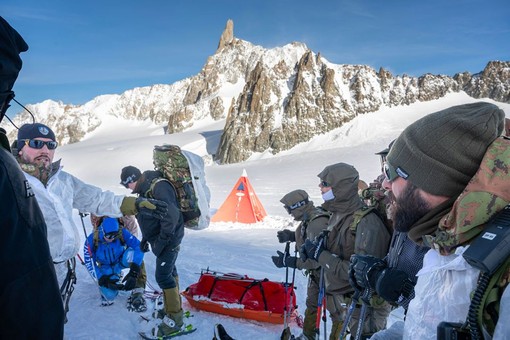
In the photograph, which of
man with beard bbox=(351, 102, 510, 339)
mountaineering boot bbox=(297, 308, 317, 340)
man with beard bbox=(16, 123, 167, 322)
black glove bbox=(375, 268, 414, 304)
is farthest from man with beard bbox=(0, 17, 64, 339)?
mountaineering boot bbox=(297, 308, 317, 340)

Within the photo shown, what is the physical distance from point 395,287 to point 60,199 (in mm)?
2726

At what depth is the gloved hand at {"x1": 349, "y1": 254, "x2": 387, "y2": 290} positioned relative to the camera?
2.13 m

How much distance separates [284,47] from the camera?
101688 millimetres

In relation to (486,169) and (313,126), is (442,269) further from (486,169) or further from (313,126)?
(313,126)

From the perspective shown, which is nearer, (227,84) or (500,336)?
(500,336)

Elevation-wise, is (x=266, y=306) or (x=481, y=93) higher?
(x=481, y=93)

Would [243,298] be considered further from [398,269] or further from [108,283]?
[398,269]

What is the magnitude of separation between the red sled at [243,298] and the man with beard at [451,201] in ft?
11.6

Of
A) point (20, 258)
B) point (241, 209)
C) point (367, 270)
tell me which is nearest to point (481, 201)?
point (367, 270)

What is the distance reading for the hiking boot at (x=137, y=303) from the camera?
16.3 feet

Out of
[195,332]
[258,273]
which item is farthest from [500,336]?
[258,273]

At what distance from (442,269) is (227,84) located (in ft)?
371

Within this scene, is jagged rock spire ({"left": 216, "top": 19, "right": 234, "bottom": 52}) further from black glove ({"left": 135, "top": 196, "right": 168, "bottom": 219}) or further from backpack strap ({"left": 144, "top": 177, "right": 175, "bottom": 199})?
black glove ({"left": 135, "top": 196, "right": 168, "bottom": 219})

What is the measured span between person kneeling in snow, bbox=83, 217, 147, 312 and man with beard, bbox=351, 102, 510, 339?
4508mm
